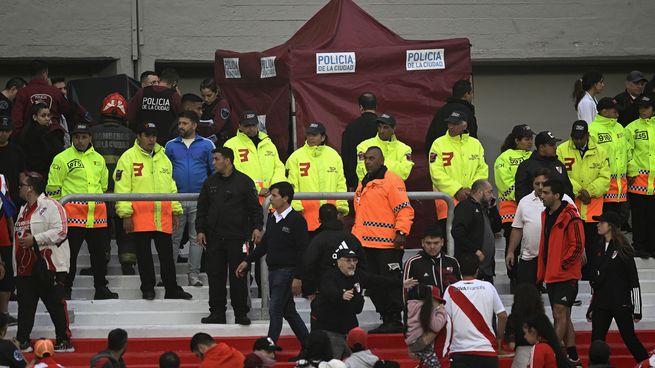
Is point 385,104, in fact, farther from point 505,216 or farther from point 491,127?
point 491,127

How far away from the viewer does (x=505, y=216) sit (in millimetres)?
16891

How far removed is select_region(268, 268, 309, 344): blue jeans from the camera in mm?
14406

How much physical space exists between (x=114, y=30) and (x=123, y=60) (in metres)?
0.43

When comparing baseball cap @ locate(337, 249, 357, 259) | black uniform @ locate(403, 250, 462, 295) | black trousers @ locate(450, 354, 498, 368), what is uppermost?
baseball cap @ locate(337, 249, 357, 259)

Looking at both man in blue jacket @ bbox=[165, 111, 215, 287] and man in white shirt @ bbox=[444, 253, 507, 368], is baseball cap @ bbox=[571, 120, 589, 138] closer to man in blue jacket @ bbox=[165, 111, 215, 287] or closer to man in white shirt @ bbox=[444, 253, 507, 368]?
man in white shirt @ bbox=[444, 253, 507, 368]

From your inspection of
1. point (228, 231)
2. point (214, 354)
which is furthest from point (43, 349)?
point (228, 231)

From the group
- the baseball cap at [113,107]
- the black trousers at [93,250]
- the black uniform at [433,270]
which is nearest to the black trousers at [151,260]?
the black trousers at [93,250]

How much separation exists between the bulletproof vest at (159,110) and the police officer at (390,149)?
7.89 feet

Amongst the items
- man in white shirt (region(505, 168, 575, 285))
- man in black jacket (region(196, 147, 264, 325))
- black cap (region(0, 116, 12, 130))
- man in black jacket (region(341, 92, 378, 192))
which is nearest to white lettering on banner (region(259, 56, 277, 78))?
man in black jacket (region(341, 92, 378, 192))

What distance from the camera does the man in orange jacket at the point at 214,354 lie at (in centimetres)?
1202

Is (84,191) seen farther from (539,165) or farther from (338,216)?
(539,165)

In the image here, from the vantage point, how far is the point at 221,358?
12023 millimetres

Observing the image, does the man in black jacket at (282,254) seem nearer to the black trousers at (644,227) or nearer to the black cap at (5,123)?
the black cap at (5,123)

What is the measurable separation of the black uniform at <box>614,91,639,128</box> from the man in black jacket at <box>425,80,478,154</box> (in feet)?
7.22
